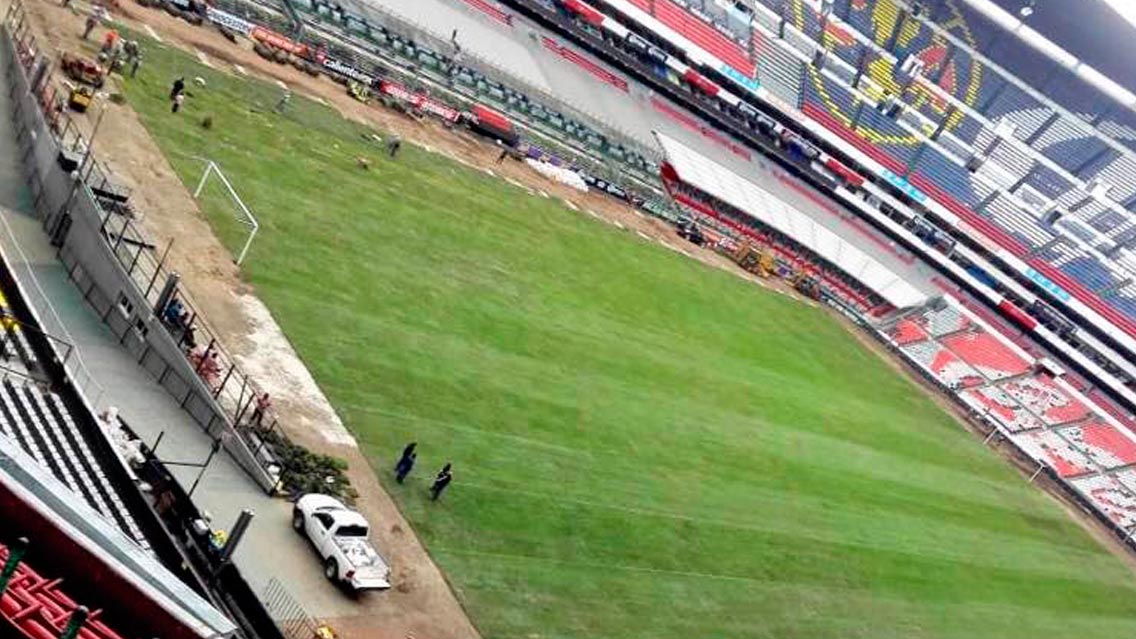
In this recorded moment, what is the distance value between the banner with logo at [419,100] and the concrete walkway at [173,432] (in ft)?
86.7

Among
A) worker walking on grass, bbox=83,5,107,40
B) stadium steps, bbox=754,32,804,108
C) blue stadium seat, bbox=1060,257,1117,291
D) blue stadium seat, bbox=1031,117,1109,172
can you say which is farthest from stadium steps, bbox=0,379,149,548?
blue stadium seat, bbox=1031,117,1109,172

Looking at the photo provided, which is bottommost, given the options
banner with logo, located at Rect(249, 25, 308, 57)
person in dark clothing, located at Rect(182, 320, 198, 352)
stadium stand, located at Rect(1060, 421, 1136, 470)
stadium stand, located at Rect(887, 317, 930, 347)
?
person in dark clothing, located at Rect(182, 320, 198, 352)

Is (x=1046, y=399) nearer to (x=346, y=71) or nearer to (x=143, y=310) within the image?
(x=346, y=71)

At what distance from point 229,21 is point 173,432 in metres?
28.0

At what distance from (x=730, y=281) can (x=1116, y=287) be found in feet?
110

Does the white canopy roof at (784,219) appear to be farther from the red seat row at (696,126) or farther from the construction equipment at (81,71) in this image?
the construction equipment at (81,71)

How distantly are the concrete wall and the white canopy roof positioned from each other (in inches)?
1707

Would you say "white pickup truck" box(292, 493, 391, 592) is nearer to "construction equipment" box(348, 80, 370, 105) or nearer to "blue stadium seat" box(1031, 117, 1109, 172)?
"construction equipment" box(348, 80, 370, 105)

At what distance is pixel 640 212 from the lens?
61000 mm

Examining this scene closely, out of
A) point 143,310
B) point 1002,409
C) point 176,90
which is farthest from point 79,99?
point 1002,409

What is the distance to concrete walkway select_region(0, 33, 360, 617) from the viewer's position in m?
22.7

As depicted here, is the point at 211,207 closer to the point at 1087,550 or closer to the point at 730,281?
the point at 730,281

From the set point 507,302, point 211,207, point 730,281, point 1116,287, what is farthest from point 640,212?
point 1116,287

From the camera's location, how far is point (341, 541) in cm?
2338
